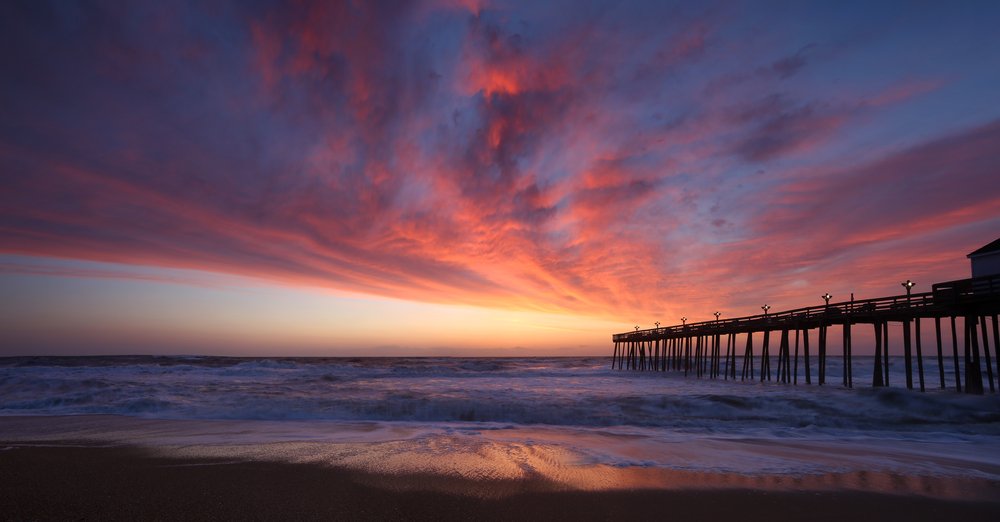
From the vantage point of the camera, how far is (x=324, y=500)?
5078mm

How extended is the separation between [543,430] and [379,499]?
652cm

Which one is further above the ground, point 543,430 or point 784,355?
point 784,355

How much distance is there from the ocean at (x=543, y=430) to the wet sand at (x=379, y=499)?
67cm

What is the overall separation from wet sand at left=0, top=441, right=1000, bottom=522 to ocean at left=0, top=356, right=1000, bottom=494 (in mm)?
674

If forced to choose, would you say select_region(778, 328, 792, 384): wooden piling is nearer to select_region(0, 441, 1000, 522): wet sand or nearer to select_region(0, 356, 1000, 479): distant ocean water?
select_region(0, 356, 1000, 479): distant ocean water

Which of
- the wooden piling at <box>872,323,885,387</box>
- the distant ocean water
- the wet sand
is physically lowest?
the distant ocean water

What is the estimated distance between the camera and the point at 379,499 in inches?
203

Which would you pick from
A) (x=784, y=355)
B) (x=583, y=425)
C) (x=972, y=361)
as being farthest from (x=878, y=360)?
(x=583, y=425)

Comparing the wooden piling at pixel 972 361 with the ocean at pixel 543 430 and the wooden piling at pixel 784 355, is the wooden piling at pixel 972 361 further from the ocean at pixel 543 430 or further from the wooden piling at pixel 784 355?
the wooden piling at pixel 784 355

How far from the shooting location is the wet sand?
467 centimetres

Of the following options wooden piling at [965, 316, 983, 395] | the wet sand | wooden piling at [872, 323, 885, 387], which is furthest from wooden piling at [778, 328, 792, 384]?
the wet sand

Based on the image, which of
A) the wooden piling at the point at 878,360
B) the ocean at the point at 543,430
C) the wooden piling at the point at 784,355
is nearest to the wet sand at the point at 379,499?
the ocean at the point at 543,430

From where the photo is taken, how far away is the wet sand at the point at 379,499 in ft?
15.3

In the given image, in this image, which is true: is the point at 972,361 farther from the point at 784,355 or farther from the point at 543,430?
the point at 543,430
